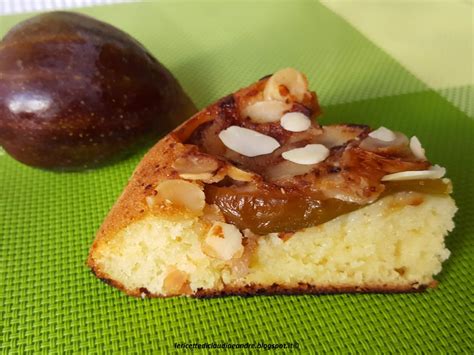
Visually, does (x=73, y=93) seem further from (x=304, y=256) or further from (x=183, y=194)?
(x=304, y=256)

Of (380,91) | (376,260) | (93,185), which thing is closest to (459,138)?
(380,91)

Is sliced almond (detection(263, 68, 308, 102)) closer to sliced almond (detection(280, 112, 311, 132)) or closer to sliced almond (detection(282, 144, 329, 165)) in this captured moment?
sliced almond (detection(280, 112, 311, 132))

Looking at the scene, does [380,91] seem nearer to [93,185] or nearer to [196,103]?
[196,103]

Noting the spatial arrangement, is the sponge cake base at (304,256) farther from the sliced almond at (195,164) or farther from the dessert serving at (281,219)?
the sliced almond at (195,164)

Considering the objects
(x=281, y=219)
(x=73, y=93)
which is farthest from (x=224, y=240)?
(x=73, y=93)

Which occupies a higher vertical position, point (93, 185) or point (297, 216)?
point (297, 216)

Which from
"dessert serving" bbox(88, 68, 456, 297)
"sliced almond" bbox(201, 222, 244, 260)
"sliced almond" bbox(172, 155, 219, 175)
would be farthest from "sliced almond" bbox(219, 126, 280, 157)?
"sliced almond" bbox(201, 222, 244, 260)

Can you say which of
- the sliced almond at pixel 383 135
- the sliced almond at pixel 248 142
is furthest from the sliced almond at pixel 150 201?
the sliced almond at pixel 383 135
